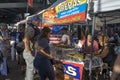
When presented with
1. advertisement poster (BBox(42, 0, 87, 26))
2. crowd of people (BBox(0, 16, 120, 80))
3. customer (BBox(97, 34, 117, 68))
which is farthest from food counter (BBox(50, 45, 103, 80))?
advertisement poster (BBox(42, 0, 87, 26))

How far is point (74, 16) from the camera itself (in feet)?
23.3

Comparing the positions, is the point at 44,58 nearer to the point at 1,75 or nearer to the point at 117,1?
the point at 117,1

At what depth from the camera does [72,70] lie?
769cm

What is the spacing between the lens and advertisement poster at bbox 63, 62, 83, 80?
7.35 meters

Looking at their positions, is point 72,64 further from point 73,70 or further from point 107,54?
point 107,54

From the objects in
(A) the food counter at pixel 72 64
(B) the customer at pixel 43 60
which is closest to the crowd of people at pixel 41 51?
(B) the customer at pixel 43 60

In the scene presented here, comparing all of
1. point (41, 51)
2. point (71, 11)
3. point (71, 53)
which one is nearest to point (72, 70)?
point (41, 51)

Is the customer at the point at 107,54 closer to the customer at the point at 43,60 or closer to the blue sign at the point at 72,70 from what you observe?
the blue sign at the point at 72,70

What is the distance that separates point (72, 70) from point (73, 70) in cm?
6

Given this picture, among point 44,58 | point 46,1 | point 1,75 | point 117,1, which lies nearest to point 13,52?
point 1,75

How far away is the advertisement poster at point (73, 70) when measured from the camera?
7.35 metres

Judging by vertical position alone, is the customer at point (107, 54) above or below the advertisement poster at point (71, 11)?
below

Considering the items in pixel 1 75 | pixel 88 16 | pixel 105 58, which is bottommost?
pixel 1 75

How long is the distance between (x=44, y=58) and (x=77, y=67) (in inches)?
31.4
